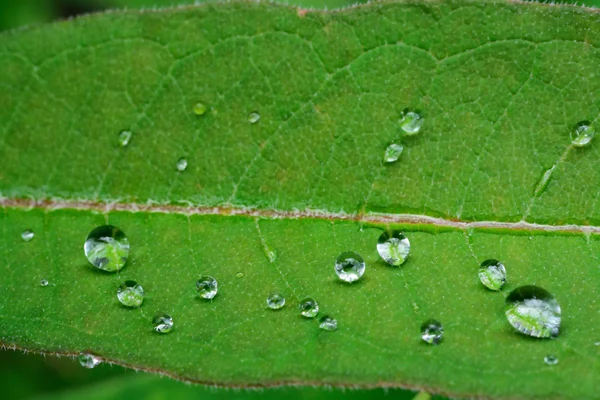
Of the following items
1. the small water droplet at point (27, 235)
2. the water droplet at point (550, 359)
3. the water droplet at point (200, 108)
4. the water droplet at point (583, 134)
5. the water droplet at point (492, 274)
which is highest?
the water droplet at point (200, 108)

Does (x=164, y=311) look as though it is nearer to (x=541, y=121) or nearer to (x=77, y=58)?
(x=77, y=58)

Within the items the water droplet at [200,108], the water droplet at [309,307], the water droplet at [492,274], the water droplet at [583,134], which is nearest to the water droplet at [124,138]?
the water droplet at [200,108]

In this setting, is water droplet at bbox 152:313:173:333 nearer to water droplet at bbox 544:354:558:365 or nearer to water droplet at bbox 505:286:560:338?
water droplet at bbox 505:286:560:338

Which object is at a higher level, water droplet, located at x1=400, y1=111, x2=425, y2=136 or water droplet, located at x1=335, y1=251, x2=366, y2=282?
water droplet, located at x1=400, y1=111, x2=425, y2=136

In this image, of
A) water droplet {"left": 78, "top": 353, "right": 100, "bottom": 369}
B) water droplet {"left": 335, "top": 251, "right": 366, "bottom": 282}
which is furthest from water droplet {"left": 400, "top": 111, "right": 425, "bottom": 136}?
water droplet {"left": 78, "top": 353, "right": 100, "bottom": 369}

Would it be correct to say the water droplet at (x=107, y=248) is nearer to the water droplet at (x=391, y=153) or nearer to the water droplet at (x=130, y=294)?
the water droplet at (x=130, y=294)

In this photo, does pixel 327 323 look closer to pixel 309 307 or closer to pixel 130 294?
pixel 309 307
